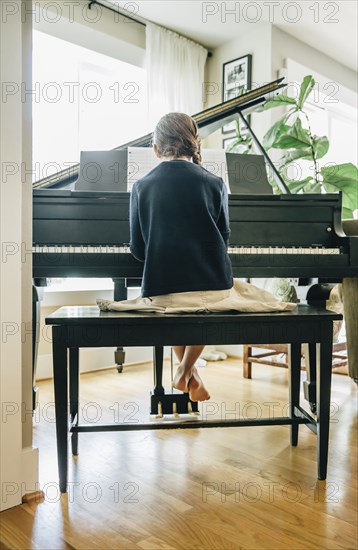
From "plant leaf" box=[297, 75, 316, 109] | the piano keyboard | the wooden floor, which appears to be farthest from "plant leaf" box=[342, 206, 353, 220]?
the wooden floor

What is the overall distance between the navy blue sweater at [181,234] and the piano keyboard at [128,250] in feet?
1.12

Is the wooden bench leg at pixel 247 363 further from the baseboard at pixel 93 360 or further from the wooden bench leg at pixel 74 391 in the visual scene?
the wooden bench leg at pixel 74 391

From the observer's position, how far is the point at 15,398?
5.24ft

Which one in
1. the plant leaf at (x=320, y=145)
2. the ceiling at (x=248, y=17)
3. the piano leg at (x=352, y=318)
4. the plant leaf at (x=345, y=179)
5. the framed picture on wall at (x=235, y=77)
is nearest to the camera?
the piano leg at (x=352, y=318)

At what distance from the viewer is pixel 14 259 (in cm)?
160

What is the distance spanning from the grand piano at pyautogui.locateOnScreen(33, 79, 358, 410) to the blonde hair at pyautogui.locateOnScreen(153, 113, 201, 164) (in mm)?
410

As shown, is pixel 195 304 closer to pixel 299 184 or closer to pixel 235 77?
pixel 299 184

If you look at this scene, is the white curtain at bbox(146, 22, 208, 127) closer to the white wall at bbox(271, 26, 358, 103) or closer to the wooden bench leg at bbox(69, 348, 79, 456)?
the white wall at bbox(271, 26, 358, 103)

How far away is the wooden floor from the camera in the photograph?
4.58ft

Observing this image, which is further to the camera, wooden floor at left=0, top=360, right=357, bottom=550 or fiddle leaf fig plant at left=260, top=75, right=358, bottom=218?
fiddle leaf fig plant at left=260, top=75, right=358, bottom=218

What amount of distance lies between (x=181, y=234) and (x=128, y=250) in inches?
17.3

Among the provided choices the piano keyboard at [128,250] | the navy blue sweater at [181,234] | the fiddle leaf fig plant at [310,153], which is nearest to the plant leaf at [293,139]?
the fiddle leaf fig plant at [310,153]

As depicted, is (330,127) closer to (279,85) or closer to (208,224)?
(279,85)

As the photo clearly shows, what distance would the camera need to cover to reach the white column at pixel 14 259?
1557 mm
